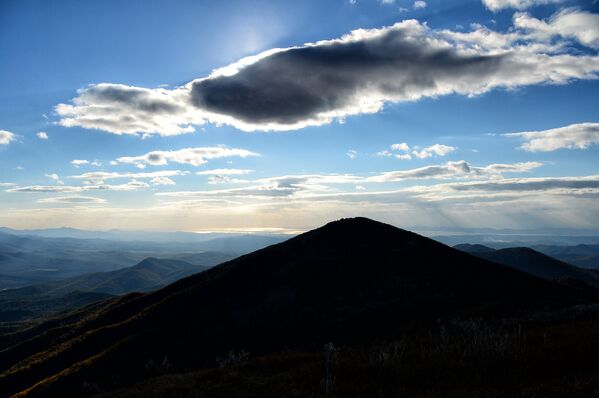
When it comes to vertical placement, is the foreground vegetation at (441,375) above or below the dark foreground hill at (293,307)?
above

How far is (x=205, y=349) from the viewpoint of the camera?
52625 mm

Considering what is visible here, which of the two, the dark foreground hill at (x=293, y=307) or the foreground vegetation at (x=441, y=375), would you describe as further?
the dark foreground hill at (x=293, y=307)

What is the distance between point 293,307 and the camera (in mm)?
58156

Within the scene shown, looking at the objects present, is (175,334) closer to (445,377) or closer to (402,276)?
(402,276)

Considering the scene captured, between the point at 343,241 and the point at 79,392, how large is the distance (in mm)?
48440

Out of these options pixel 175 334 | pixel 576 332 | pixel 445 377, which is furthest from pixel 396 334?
pixel 175 334

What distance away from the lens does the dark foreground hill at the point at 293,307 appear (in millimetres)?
49344

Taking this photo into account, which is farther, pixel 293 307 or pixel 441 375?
pixel 293 307

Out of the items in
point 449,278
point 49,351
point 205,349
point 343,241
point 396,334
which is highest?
point 343,241

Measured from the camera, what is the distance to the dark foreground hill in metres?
49.3

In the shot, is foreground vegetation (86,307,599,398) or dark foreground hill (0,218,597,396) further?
dark foreground hill (0,218,597,396)

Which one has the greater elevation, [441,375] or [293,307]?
[441,375]

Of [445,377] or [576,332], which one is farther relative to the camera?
[576,332]

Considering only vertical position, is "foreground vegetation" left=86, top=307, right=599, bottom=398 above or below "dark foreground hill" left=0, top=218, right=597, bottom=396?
above
